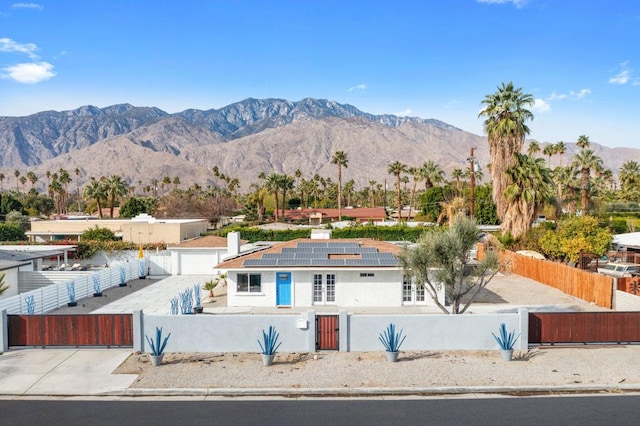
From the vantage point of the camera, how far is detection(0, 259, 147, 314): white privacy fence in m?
24.0

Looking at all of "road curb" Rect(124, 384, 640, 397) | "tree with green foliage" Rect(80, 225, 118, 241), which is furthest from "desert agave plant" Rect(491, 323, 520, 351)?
"tree with green foliage" Rect(80, 225, 118, 241)

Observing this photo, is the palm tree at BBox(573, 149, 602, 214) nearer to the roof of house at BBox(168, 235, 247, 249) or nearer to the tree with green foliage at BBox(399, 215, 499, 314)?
the roof of house at BBox(168, 235, 247, 249)

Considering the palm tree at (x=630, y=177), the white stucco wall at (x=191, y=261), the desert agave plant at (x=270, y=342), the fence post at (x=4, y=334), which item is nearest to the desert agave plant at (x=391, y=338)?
the desert agave plant at (x=270, y=342)

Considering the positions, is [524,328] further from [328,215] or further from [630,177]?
[630,177]

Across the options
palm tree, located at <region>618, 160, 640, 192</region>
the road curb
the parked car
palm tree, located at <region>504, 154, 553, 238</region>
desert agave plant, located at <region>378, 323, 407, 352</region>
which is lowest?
the road curb

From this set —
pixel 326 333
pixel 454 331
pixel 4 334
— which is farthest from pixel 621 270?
pixel 4 334

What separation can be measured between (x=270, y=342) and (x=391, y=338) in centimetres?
414

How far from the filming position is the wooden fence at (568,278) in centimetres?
2770

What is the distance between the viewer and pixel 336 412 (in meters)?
13.9

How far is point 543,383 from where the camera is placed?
1602cm

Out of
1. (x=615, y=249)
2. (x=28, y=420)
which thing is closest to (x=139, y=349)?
(x=28, y=420)

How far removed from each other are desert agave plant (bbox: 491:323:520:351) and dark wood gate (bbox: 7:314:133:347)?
522 inches

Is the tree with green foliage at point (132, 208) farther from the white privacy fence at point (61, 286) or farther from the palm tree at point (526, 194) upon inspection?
the palm tree at point (526, 194)

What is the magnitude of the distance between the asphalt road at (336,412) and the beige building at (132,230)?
1576 inches
